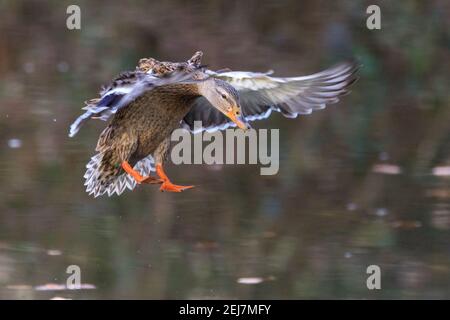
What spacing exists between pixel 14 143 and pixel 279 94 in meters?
1.73

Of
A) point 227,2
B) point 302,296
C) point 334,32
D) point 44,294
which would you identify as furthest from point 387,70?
point 44,294

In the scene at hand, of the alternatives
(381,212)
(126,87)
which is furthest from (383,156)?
(126,87)

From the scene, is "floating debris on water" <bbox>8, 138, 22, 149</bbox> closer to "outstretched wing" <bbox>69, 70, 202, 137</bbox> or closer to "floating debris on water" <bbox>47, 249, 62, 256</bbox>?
"floating debris on water" <bbox>47, 249, 62, 256</bbox>

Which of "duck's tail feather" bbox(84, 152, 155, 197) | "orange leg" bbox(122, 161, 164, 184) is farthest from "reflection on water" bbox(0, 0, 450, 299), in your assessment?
"orange leg" bbox(122, 161, 164, 184)

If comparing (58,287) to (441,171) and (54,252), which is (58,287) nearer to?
(54,252)

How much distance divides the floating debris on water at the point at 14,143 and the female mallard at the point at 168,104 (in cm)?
128

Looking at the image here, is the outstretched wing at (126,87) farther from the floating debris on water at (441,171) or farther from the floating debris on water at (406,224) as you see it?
the floating debris on water at (441,171)

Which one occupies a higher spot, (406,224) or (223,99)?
(223,99)

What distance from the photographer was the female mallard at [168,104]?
12.1 ft

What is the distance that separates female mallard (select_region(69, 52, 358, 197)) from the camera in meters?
3.70

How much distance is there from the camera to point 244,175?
528cm

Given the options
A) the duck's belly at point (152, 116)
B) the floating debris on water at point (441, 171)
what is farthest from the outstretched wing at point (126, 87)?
the floating debris on water at point (441, 171)

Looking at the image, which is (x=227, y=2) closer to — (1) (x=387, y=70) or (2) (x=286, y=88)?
(1) (x=387, y=70)

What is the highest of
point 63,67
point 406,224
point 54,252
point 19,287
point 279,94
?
point 63,67
